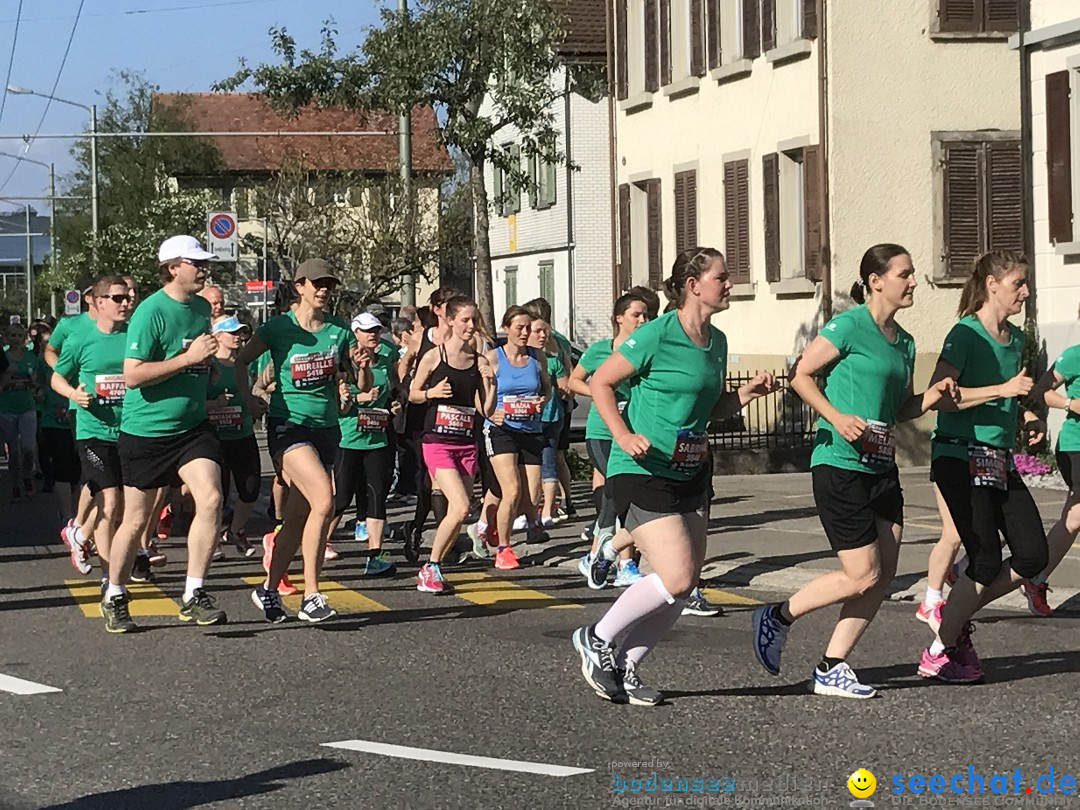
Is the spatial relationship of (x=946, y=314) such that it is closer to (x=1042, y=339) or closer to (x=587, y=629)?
(x=1042, y=339)

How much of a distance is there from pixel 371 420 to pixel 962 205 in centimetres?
1389

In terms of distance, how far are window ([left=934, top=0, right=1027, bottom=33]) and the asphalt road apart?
45.9 feet

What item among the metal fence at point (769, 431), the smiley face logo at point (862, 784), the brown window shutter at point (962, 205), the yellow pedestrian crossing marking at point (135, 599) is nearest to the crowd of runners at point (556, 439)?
the yellow pedestrian crossing marking at point (135, 599)

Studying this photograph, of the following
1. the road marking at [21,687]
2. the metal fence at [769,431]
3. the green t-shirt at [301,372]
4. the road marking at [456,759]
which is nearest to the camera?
the road marking at [456,759]

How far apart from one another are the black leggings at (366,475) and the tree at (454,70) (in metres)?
17.7

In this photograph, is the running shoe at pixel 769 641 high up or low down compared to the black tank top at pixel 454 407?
down

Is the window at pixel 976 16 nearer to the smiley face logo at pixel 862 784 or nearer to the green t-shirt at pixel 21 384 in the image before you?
the green t-shirt at pixel 21 384

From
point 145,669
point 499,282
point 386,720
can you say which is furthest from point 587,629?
point 499,282

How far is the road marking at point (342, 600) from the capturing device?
12211 millimetres

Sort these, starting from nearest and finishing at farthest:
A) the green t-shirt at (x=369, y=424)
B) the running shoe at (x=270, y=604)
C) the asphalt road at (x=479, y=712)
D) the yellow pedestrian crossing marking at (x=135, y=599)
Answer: the asphalt road at (x=479, y=712)
the running shoe at (x=270, y=604)
the yellow pedestrian crossing marking at (x=135, y=599)
the green t-shirt at (x=369, y=424)

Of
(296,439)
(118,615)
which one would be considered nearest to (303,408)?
(296,439)

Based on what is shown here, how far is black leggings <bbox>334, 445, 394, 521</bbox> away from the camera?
13.9 m

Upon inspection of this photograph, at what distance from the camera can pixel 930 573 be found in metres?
11.0

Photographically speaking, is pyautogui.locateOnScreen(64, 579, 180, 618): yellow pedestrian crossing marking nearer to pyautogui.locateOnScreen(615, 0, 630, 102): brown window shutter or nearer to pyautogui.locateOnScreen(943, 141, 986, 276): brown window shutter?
pyautogui.locateOnScreen(943, 141, 986, 276): brown window shutter
